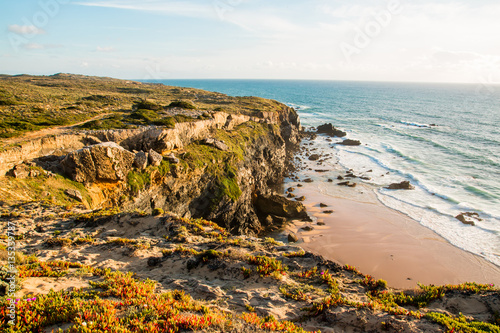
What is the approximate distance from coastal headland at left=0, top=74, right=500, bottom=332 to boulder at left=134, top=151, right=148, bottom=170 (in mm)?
95

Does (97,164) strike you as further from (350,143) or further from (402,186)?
(350,143)

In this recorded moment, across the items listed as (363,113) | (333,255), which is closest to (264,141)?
(333,255)

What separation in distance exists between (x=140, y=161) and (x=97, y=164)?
154 inches

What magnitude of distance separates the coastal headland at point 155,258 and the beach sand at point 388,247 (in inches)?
22.7

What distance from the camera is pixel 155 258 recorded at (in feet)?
39.5

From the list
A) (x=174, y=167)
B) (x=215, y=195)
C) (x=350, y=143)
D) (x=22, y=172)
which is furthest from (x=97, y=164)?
(x=350, y=143)

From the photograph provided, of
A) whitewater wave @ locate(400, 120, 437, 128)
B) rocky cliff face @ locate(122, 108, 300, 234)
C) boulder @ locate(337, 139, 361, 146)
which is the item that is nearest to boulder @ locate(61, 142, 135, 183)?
rocky cliff face @ locate(122, 108, 300, 234)

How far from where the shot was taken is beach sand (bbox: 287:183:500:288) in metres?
23.0

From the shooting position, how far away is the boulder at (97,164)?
19.8m

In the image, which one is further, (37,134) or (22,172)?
(37,134)

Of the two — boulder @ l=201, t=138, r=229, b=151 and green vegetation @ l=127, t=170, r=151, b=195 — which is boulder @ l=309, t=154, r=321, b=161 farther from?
green vegetation @ l=127, t=170, r=151, b=195

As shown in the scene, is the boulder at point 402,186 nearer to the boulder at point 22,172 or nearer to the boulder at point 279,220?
the boulder at point 279,220

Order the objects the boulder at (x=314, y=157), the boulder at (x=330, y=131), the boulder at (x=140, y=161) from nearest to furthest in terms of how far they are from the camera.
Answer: the boulder at (x=140, y=161) < the boulder at (x=314, y=157) < the boulder at (x=330, y=131)

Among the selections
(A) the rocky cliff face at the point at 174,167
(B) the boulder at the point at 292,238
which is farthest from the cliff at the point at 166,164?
(B) the boulder at the point at 292,238
